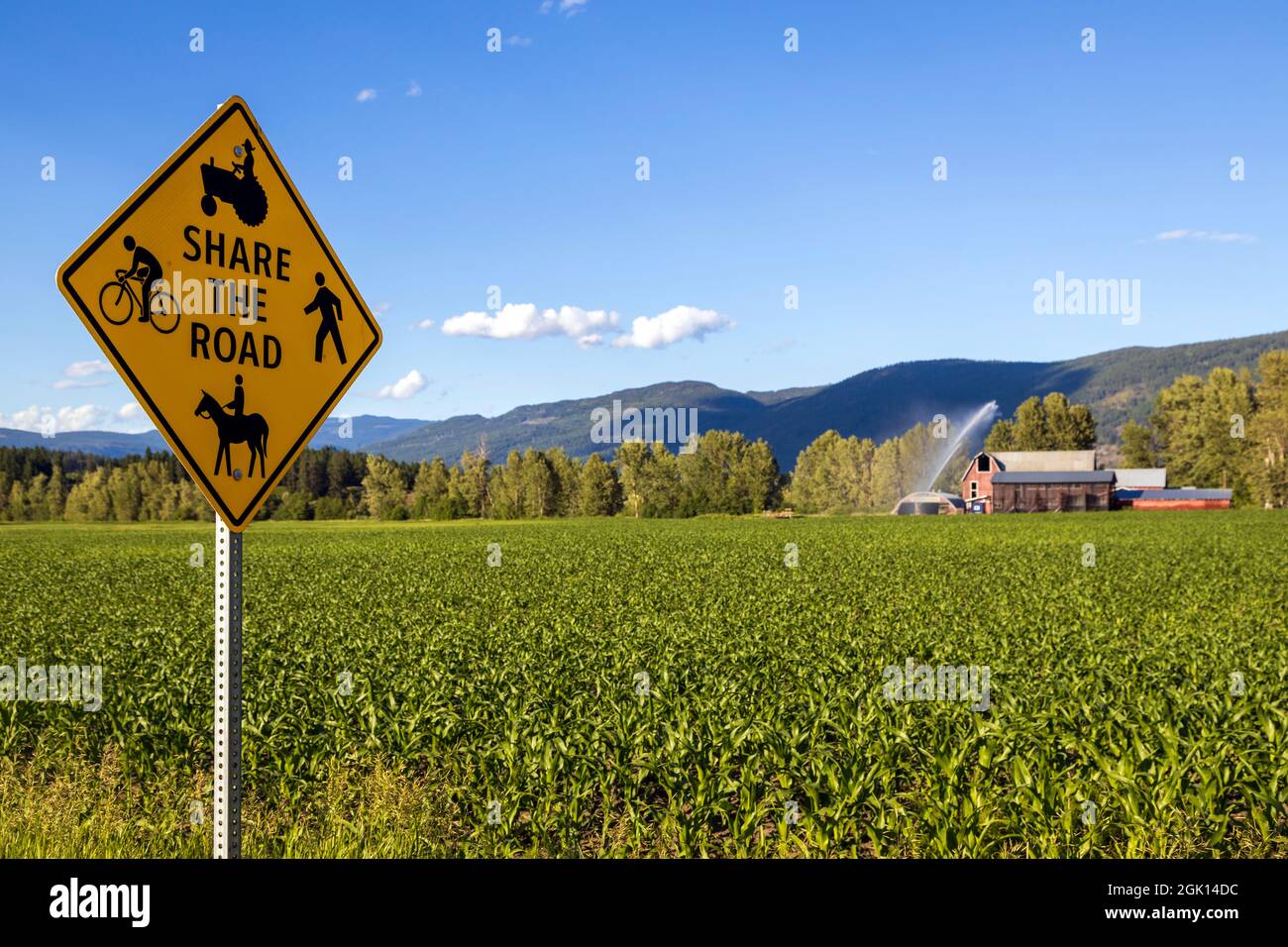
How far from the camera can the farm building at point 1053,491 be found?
356 feet

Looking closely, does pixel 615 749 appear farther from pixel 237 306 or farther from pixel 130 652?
pixel 130 652

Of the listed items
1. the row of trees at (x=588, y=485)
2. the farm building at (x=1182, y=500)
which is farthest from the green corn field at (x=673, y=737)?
the row of trees at (x=588, y=485)

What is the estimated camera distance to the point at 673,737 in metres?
9.43

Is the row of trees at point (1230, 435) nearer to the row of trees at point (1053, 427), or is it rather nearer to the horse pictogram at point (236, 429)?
the row of trees at point (1053, 427)

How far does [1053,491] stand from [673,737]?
111m

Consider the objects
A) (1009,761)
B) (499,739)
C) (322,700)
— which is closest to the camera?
(1009,761)

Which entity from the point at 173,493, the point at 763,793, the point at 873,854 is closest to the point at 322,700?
the point at 763,793

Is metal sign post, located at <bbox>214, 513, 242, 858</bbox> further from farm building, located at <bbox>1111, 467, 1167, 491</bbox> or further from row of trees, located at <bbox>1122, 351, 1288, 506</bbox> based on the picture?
farm building, located at <bbox>1111, 467, 1167, 491</bbox>

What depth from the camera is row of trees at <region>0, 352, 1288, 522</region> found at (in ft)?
401

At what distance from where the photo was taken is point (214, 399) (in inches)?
183
